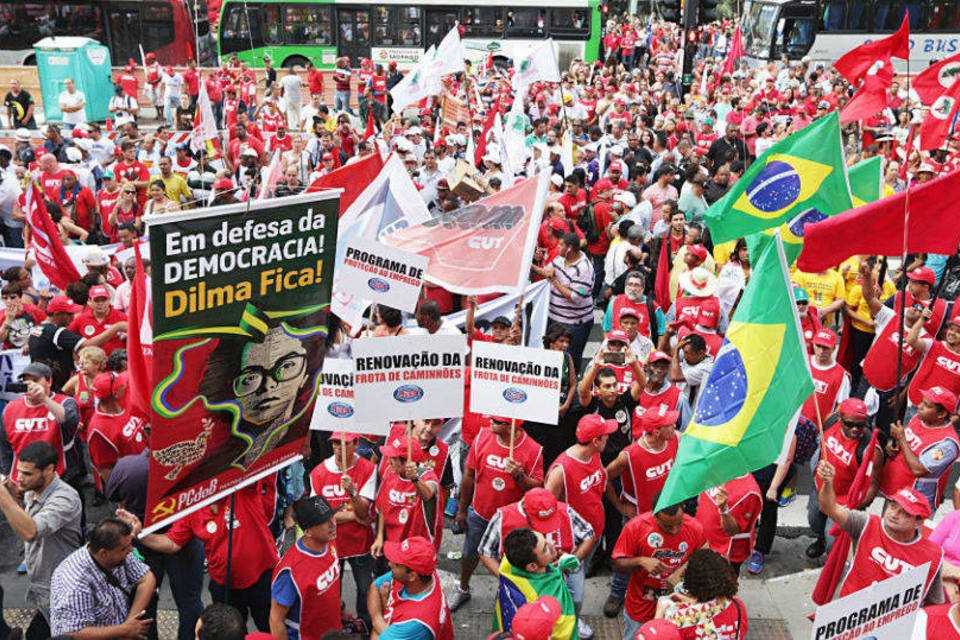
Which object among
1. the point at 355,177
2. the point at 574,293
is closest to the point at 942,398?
the point at 574,293

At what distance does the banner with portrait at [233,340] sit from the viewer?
3.95m

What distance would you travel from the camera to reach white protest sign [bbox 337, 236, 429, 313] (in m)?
6.60

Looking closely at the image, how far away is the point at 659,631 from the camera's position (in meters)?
4.12

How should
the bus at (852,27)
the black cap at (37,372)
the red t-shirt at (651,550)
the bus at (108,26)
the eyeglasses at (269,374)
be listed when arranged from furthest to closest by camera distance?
the bus at (852,27), the bus at (108,26), the black cap at (37,372), the red t-shirt at (651,550), the eyeglasses at (269,374)

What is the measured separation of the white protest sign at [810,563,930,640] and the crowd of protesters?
1.63 ft

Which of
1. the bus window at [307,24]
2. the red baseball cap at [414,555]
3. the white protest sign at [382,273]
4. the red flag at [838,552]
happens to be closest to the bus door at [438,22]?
the bus window at [307,24]

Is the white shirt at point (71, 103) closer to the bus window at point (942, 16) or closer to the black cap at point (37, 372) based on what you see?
the black cap at point (37, 372)

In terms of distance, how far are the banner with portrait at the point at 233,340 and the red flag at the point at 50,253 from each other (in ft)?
17.2

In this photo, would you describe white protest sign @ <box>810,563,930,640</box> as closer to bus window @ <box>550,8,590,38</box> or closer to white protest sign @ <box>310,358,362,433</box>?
white protest sign @ <box>310,358,362,433</box>

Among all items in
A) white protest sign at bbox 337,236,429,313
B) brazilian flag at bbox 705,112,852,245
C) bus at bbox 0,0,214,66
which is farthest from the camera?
bus at bbox 0,0,214,66

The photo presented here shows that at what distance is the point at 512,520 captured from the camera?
5.25 m

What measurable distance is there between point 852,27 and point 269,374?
93.6ft

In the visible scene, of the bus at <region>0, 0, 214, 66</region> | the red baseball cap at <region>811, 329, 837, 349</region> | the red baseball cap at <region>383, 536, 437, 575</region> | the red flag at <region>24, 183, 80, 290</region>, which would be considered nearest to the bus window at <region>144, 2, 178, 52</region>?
the bus at <region>0, 0, 214, 66</region>

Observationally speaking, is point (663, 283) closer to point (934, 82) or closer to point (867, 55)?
point (867, 55)
